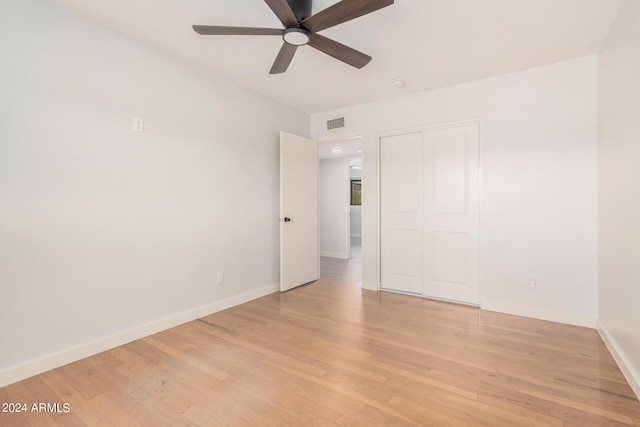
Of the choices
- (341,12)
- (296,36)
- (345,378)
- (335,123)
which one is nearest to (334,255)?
(335,123)

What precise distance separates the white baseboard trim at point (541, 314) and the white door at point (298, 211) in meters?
2.27

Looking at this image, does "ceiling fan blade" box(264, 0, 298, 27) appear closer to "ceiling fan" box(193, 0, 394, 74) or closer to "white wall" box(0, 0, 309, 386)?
"ceiling fan" box(193, 0, 394, 74)

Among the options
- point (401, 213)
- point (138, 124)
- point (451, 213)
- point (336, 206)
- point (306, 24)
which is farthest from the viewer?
point (336, 206)

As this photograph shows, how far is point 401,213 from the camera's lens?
12.7 ft

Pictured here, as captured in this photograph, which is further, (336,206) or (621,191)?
(336,206)

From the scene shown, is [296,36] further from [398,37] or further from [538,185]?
[538,185]

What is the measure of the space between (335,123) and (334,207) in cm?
273

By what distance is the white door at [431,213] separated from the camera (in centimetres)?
340

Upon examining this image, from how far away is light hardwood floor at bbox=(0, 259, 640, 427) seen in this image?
1614mm

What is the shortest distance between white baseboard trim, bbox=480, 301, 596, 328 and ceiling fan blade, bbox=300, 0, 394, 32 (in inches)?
121

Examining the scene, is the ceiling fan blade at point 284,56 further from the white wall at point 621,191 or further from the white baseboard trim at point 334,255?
the white baseboard trim at point 334,255

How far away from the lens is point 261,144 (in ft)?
12.2

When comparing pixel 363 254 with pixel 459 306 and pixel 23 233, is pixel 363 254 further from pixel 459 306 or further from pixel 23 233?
pixel 23 233

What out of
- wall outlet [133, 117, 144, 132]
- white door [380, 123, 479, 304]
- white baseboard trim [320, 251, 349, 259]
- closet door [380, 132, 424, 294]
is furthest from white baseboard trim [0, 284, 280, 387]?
white baseboard trim [320, 251, 349, 259]
